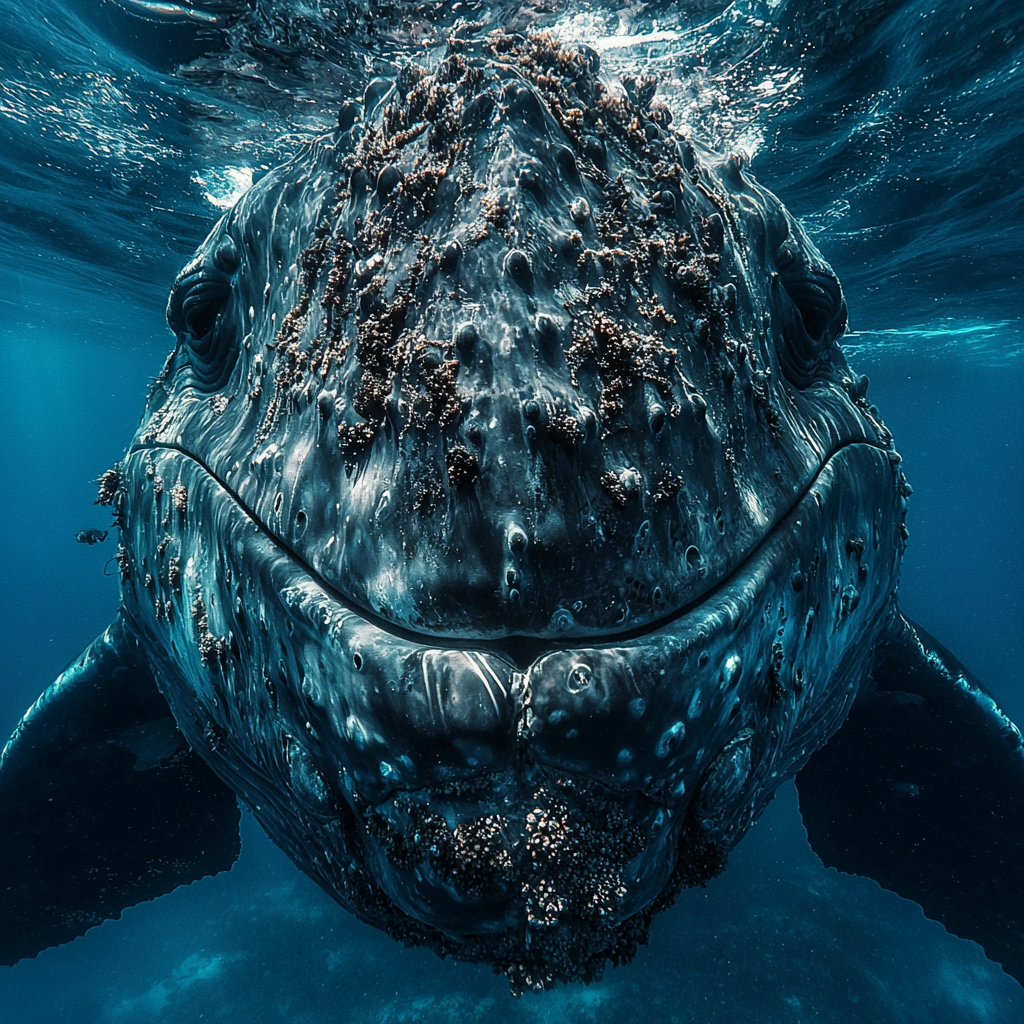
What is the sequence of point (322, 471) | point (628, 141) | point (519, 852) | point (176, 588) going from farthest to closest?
1. point (176, 588)
2. point (628, 141)
3. point (322, 471)
4. point (519, 852)

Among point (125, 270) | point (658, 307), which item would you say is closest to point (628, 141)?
point (658, 307)

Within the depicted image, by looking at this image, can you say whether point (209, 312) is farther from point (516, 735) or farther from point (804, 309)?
point (804, 309)

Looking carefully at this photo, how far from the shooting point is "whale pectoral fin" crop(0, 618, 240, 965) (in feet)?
20.0

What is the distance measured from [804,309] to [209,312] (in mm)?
3525

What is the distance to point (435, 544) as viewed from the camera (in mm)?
2141

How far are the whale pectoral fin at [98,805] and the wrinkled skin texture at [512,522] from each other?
319 centimetres

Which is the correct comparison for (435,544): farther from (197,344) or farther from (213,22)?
(213,22)

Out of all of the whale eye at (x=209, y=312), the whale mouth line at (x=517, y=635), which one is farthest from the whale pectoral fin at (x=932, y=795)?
the whale eye at (x=209, y=312)

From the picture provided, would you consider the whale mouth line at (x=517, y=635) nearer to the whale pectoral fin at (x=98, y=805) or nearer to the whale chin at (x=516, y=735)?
the whale chin at (x=516, y=735)

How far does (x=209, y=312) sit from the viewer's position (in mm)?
4059

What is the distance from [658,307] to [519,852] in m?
1.98

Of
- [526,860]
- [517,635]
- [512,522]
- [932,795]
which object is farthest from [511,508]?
[932,795]

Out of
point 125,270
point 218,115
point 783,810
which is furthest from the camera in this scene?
point 783,810

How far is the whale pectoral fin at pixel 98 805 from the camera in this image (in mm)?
6086
